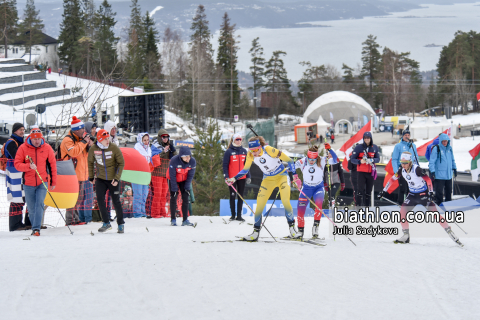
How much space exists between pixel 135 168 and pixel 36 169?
2.47m

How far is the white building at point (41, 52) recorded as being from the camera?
76.9 metres

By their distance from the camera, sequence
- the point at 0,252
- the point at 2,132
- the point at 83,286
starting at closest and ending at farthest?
1. the point at 83,286
2. the point at 0,252
3. the point at 2,132

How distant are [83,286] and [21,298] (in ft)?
1.96

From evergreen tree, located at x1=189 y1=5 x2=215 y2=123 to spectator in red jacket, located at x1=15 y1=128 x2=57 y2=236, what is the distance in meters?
51.0

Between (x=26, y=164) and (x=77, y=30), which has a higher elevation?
(x=77, y=30)

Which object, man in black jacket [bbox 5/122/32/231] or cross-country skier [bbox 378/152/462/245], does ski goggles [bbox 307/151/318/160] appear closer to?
cross-country skier [bbox 378/152/462/245]

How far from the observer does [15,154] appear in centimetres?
778

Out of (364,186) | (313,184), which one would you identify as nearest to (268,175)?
(313,184)

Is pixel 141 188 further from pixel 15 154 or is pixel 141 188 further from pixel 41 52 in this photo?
Result: pixel 41 52

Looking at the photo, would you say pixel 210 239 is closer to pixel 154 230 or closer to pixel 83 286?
pixel 154 230

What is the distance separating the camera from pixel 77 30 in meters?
76.8

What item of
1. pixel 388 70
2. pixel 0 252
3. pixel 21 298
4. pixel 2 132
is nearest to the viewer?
pixel 21 298

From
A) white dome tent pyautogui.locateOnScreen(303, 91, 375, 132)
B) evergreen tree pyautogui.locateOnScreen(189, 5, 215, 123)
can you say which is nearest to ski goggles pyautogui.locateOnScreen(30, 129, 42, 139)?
evergreen tree pyautogui.locateOnScreen(189, 5, 215, 123)

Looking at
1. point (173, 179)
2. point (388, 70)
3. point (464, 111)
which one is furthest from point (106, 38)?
point (173, 179)
